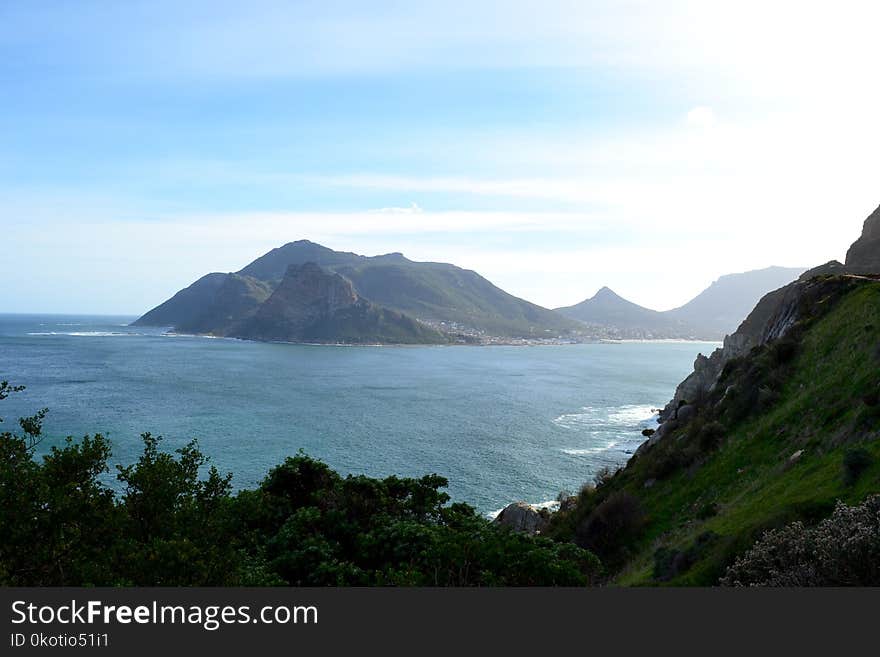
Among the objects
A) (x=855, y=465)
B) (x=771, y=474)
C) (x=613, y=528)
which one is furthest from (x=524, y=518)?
(x=855, y=465)

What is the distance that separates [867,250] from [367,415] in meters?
76.2

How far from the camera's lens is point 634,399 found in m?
123

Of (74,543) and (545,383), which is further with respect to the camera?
(545,383)

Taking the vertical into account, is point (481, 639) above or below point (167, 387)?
above

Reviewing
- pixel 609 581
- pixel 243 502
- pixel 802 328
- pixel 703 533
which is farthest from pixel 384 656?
pixel 802 328

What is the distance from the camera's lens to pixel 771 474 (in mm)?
22906

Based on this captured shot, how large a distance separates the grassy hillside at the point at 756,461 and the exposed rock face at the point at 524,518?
232cm

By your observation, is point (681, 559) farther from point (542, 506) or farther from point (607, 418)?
point (607, 418)

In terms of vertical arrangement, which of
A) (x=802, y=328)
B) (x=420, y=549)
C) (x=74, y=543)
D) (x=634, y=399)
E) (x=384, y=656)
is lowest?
(x=634, y=399)

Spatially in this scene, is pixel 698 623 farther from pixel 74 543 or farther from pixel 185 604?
pixel 74 543

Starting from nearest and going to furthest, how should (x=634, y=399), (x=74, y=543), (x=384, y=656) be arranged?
1. (x=384, y=656)
2. (x=74, y=543)
3. (x=634, y=399)

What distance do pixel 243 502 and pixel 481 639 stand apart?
13.4 meters

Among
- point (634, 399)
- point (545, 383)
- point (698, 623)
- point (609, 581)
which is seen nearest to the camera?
point (698, 623)

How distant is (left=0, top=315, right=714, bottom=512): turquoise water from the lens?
63688mm
